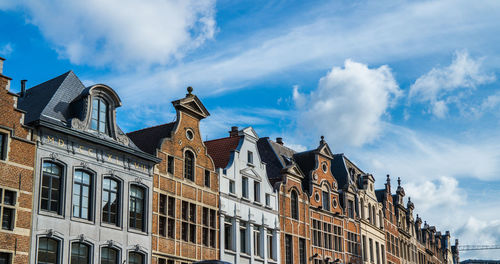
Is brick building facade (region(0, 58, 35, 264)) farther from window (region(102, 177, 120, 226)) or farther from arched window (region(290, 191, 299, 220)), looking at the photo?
arched window (region(290, 191, 299, 220))

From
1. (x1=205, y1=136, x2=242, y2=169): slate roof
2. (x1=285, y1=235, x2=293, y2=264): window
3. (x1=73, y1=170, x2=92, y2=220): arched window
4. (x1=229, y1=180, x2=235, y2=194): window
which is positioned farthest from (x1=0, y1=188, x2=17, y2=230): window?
(x1=285, y1=235, x2=293, y2=264): window

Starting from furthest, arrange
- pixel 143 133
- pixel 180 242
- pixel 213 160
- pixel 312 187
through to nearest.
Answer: pixel 312 187 < pixel 213 160 < pixel 143 133 < pixel 180 242

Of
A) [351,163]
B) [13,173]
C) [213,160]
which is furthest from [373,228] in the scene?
[13,173]

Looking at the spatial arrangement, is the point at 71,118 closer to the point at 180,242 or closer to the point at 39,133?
the point at 39,133

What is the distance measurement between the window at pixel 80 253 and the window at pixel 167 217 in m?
4.77

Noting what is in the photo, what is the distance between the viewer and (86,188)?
98.0 feet

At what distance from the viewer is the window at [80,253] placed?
2863 centimetres

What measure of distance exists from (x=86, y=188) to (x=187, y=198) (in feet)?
21.8

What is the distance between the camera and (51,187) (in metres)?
28.1

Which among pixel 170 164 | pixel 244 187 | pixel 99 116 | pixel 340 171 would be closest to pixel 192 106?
pixel 170 164

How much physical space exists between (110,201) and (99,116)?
148 inches

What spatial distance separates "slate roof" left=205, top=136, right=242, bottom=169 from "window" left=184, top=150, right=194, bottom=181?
3.84 meters

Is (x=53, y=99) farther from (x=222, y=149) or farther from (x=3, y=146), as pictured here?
(x=222, y=149)

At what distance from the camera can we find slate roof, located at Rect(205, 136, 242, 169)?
40.3m
